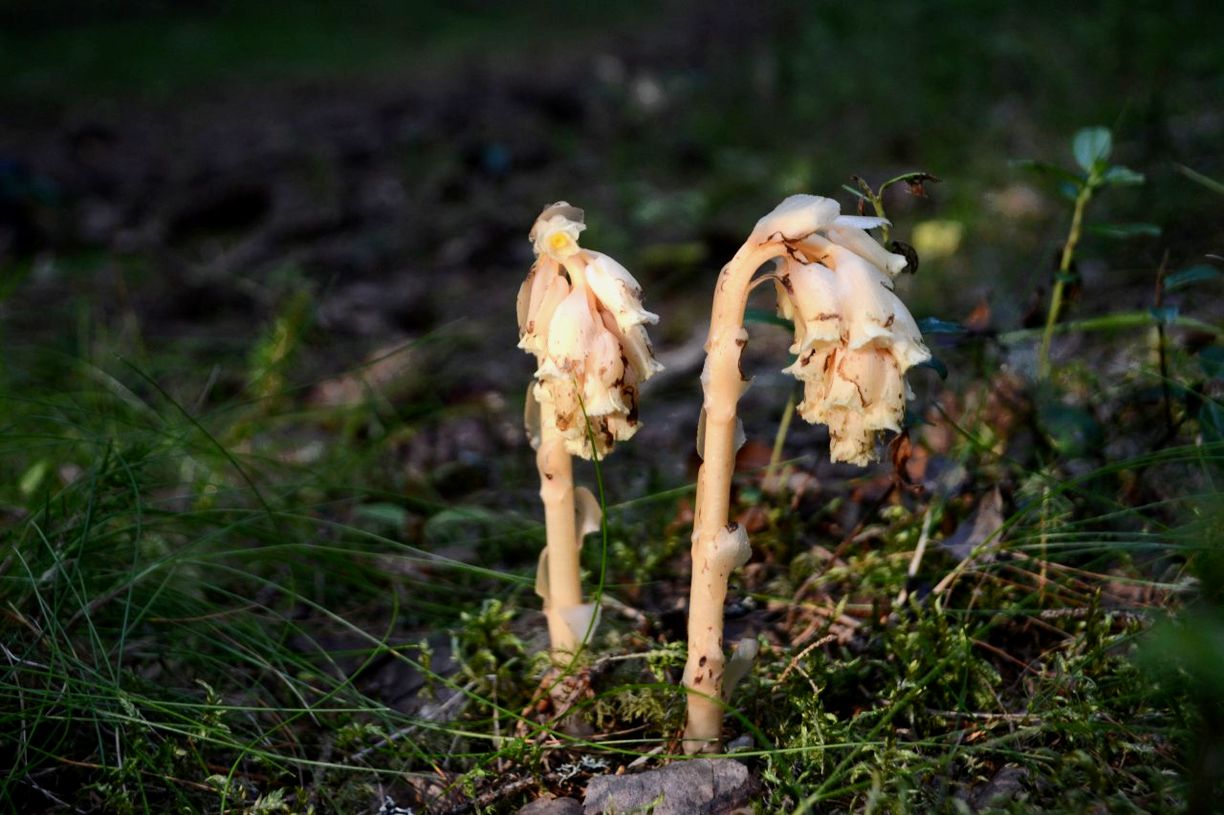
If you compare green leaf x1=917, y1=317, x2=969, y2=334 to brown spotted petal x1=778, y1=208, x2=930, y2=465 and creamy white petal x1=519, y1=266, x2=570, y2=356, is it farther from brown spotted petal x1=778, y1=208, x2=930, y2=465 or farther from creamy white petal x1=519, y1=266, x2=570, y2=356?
creamy white petal x1=519, y1=266, x2=570, y2=356

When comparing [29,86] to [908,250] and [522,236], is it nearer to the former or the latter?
[522,236]

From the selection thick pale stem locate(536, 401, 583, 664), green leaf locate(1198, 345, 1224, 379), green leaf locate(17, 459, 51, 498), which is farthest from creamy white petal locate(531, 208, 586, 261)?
green leaf locate(17, 459, 51, 498)

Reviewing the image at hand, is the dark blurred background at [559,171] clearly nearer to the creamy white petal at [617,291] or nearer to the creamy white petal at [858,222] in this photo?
the creamy white petal at [858,222]

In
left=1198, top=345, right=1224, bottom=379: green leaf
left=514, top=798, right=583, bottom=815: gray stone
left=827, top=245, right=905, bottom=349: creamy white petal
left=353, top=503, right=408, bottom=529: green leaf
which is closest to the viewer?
left=827, top=245, right=905, bottom=349: creamy white petal

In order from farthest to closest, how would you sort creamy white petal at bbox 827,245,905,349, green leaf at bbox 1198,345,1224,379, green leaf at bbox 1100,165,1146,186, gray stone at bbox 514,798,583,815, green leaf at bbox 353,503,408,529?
green leaf at bbox 353,503,408,529
green leaf at bbox 1100,165,1146,186
green leaf at bbox 1198,345,1224,379
gray stone at bbox 514,798,583,815
creamy white petal at bbox 827,245,905,349

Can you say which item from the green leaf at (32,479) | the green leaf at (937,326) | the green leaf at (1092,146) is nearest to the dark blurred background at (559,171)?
the green leaf at (1092,146)
